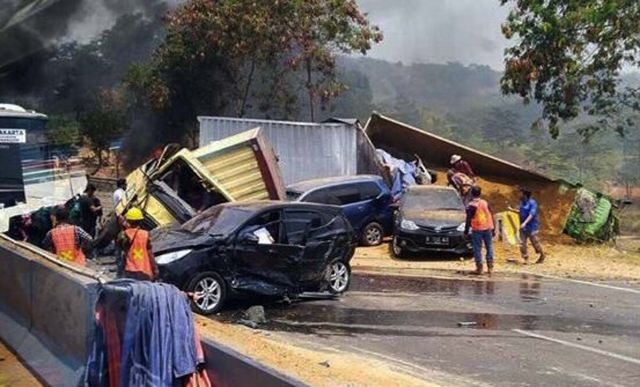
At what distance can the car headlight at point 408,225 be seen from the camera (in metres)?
16.7

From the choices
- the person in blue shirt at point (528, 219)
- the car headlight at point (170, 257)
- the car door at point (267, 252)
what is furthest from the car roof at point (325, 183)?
the car headlight at point (170, 257)

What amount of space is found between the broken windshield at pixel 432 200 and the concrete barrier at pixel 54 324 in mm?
10152

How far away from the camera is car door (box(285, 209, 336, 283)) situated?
11086mm

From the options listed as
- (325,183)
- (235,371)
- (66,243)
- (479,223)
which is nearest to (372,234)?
(325,183)

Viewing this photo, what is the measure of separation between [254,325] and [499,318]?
323cm

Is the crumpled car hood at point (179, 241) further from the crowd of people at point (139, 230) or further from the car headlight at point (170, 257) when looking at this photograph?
the crowd of people at point (139, 230)

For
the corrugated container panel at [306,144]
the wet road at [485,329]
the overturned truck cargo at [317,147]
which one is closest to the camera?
the wet road at [485,329]

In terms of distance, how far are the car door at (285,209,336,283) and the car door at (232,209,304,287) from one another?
110 mm

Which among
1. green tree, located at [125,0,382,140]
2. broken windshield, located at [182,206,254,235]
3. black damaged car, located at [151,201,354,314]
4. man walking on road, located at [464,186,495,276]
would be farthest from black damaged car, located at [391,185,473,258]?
green tree, located at [125,0,382,140]

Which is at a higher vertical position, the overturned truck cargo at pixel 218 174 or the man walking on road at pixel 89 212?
the overturned truck cargo at pixel 218 174

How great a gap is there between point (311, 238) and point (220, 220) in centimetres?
132

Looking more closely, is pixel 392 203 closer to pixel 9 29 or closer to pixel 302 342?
pixel 302 342

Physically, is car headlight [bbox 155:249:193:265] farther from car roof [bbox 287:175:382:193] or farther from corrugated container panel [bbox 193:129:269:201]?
car roof [bbox 287:175:382:193]

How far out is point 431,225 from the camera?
1662 centimetres
